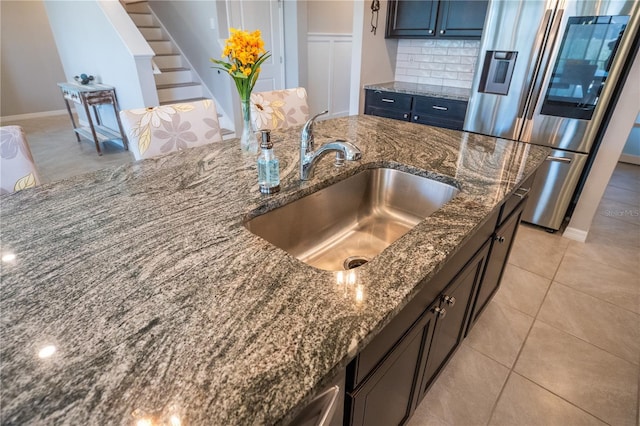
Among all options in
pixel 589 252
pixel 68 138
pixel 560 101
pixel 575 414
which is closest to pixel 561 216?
pixel 589 252

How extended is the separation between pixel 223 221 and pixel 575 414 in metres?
1.64

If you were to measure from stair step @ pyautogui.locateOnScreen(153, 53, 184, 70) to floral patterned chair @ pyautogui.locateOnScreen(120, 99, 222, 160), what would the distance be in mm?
3962

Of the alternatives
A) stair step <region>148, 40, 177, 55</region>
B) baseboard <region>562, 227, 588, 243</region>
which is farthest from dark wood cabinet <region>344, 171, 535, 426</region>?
stair step <region>148, 40, 177, 55</region>

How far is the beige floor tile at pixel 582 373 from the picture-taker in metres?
1.47

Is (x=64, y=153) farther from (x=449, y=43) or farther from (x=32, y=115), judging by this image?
(x=449, y=43)

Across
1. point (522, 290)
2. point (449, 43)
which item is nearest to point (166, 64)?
point (449, 43)

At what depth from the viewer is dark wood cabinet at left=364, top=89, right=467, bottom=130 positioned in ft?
9.74

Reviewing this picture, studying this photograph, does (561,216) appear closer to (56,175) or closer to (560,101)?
(560,101)

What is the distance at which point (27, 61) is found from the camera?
19.4ft

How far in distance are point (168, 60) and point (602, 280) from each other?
223 inches

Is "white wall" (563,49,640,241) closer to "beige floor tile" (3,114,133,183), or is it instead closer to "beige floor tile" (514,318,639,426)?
"beige floor tile" (514,318,639,426)

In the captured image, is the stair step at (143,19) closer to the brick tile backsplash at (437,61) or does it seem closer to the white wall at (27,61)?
the white wall at (27,61)

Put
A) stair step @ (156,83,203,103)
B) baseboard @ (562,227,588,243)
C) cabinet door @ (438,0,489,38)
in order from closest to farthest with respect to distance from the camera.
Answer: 1. baseboard @ (562,227,588,243)
2. cabinet door @ (438,0,489,38)
3. stair step @ (156,83,203,103)

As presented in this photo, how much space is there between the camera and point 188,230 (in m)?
0.93
